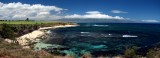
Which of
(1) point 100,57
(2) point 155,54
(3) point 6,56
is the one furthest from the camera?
(1) point 100,57

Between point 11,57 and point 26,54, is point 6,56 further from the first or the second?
point 26,54

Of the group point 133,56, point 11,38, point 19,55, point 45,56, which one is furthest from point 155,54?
point 11,38

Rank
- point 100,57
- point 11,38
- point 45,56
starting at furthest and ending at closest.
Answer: point 11,38 → point 100,57 → point 45,56

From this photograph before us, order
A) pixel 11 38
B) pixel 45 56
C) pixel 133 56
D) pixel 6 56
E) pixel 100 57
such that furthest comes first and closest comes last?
pixel 11 38
pixel 100 57
pixel 133 56
pixel 45 56
pixel 6 56

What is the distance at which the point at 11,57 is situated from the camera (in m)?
25.8

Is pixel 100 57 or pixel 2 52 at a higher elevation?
pixel 2 52

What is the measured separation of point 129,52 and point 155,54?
582cm

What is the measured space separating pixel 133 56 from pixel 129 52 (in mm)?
1020

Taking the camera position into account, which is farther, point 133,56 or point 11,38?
point 11,38

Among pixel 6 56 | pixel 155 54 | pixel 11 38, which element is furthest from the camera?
pixel 11 38

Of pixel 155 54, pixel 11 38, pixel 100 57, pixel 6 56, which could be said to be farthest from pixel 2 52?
pixel 11 38

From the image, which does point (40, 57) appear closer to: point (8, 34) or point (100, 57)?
point (100, 57)

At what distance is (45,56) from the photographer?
27344mm

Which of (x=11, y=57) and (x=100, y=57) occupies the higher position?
(x=11, y=57)
